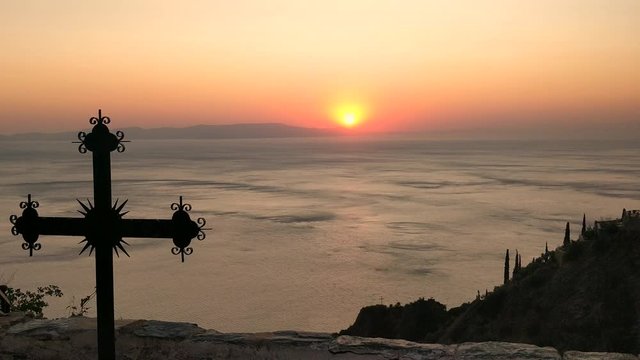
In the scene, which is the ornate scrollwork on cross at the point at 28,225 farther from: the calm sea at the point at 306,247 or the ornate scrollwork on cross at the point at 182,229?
the calm sea at the point at 306,247

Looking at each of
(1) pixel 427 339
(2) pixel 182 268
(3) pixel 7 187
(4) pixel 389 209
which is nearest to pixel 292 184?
(4) pixel 389 209

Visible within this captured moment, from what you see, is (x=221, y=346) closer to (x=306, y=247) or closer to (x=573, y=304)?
(x=573, y=304)

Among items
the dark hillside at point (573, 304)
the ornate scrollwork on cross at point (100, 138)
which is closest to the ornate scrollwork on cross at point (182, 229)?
the ornate scrollwork on cross at point (100, 138)

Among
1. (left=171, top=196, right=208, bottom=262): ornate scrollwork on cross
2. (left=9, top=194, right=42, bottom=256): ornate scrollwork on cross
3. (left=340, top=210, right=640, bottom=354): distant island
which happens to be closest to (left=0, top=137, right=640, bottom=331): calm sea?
(left=340, top=210, right=640, bottom=354): distant island

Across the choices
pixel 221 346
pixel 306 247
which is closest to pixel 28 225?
pixel 221 346

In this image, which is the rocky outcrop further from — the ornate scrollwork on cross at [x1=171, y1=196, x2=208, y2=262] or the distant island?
the distant island

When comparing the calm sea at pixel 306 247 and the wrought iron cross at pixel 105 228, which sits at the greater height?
the wrought iron cross at pixel 105 228

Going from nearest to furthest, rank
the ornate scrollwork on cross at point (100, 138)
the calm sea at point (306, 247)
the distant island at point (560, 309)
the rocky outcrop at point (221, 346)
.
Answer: the ornate scrollwork on cross at point (100, 138) < the rocky outcrop at point (221, 346) < the distant island at point (560, 309) < the calm sea at point (306, 247)

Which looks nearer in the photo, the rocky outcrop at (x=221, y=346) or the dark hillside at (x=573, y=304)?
the rocky outcrop at (x=221, y=346)

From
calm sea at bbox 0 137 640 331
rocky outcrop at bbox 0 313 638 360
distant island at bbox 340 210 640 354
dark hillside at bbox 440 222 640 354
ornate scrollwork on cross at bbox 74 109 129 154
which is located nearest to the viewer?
ornate scrollwork on cross at bbox 74 109 129 154
